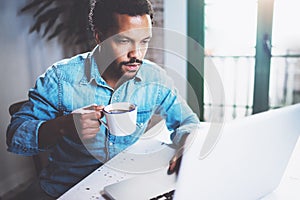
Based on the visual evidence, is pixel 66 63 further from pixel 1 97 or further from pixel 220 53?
pixel 220 53

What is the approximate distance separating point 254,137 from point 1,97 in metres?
0.78

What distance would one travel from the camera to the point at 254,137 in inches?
30.5

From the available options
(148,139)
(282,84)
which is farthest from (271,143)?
(282,84)

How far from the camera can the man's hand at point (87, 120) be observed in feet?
3.86

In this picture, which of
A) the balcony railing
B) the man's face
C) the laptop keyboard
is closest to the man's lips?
the man's face

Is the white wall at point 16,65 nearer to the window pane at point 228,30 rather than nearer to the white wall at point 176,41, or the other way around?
the white wall at point 176,41

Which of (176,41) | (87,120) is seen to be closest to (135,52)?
(87,120)

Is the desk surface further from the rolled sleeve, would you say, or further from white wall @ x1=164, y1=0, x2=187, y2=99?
white wall @ x1=164, y1=0, x2=187, y2=99

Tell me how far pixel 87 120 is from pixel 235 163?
61 cm

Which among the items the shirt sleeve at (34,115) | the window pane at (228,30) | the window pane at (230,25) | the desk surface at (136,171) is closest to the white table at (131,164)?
the desk surface at (136,171)

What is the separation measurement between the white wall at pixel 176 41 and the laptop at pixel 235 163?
0.81 meters

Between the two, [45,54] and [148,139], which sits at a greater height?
[45,54]

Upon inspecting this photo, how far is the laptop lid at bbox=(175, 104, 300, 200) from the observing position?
71 centimetres

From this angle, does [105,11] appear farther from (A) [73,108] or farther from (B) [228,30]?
(B) [228,30]
